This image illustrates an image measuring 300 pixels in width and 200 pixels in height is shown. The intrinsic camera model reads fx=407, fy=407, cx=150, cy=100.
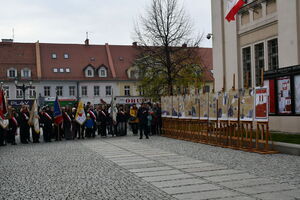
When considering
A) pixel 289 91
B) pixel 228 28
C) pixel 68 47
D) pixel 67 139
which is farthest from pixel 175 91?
pixel 68 47

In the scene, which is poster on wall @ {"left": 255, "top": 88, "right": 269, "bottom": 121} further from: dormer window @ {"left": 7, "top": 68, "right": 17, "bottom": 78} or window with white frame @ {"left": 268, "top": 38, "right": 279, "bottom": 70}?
dormer window @ {"left": 7, "top": 68, "right": 17, "bottom": 78}

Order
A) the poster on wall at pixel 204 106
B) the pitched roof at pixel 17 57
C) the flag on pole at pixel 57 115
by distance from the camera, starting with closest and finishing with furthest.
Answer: the poster on wall at pixel 204 106 < the flag on pole at pixel 57 115 < the pitched roof at pixel 17 57

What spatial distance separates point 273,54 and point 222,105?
19.0 ft

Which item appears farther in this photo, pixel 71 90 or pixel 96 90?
pixel 96 90

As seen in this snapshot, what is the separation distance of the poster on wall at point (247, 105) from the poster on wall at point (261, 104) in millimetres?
256

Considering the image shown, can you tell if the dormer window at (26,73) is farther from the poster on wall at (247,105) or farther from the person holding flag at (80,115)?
the poster on wall at (247,105)

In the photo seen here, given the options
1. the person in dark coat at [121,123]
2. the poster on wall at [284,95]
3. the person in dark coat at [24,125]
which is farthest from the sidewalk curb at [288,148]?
the person in dark coat at [24,125]

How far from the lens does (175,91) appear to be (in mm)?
36438

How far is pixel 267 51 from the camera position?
20969mm

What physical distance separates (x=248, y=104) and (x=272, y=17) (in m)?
7.18

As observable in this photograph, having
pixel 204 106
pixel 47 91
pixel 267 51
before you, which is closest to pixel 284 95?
pixel 204 106

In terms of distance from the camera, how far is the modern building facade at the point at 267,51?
55.0ft

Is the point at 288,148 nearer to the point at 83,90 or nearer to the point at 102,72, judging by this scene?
Answer: the point at 102,72

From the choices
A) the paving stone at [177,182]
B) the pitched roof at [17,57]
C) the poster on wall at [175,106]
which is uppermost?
the pitched roof at [17,57]
